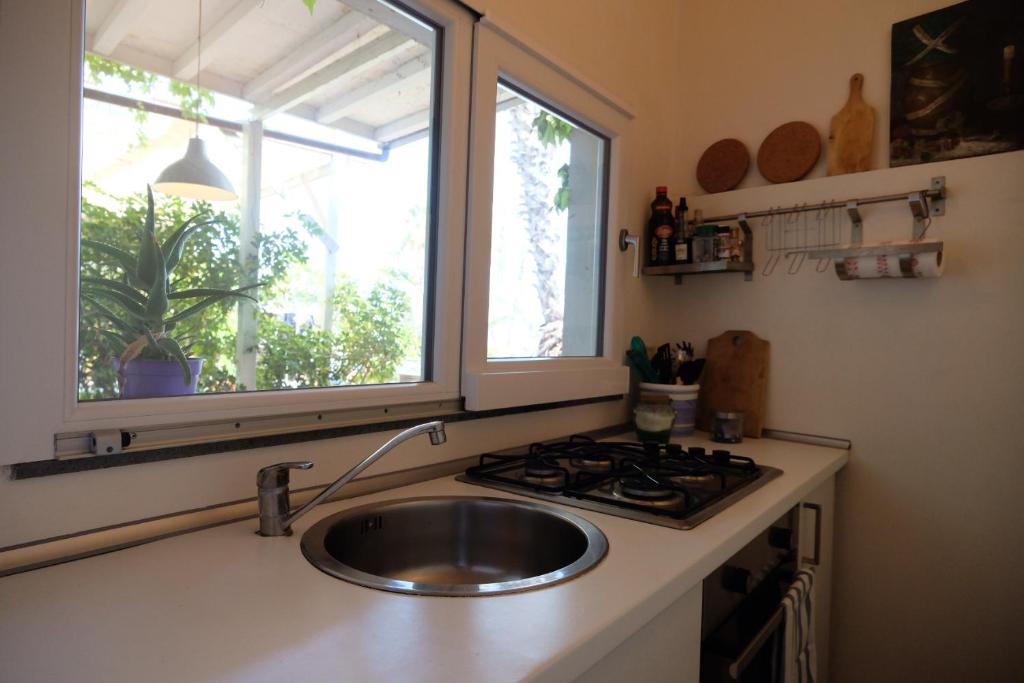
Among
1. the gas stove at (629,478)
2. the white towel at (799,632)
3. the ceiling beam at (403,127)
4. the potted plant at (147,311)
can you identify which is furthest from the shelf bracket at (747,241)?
the potted plant at (147,311)

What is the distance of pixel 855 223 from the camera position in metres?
1.78

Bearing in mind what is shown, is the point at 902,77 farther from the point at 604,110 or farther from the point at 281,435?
the point at 281,435

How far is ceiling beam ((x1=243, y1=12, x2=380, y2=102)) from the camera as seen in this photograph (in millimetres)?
1288

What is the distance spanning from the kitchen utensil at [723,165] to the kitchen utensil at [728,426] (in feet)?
2.62

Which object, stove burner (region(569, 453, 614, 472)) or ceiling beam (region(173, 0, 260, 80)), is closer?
ceiling beam (region(173, 0, 260, 80))

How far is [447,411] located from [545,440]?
0.42m

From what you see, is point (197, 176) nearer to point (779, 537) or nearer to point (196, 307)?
point (196, 307)

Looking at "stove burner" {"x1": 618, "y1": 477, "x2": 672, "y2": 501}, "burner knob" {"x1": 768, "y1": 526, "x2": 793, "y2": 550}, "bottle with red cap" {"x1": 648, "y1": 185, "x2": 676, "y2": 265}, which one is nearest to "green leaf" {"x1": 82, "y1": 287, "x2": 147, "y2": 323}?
"stove burner" {"x1": 618, "y1": 477, "x2": 672, "y2": 501}

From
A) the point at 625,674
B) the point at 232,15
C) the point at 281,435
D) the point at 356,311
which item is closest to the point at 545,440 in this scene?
the point at 356,311

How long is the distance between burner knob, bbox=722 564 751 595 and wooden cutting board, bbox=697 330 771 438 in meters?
0.89

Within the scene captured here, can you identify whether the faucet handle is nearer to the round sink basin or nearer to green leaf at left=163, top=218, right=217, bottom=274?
the round sink basin

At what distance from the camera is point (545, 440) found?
1689mm

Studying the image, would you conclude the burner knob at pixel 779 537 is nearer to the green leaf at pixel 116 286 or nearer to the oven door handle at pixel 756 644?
the oven door handle at pixel 756 644

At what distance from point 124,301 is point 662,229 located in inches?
63.0
